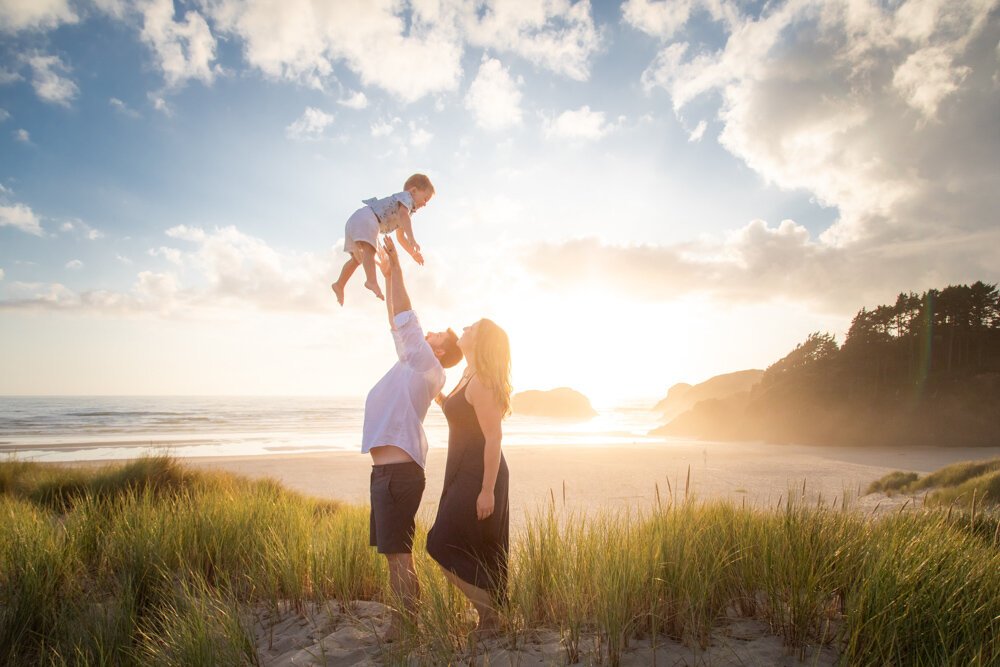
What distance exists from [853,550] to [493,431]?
2.31m

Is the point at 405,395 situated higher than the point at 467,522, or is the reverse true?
the point at 405,395

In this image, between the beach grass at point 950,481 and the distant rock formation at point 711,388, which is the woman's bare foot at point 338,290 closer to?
the beach grass at point 950,481

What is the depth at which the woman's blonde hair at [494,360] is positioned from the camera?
308cm

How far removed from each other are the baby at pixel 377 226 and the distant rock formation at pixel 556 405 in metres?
57.6

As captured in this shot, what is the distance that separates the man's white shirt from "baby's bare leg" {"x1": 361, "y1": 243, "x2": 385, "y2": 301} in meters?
0.62

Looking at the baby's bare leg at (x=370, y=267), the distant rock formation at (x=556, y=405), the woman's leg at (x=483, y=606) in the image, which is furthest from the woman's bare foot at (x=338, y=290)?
the distant rock formation at (x=556, y=405)

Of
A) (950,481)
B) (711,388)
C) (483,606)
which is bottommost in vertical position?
(950,481)

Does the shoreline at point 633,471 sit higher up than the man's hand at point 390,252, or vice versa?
the man's hand at point 390,252

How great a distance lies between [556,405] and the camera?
65938 mm

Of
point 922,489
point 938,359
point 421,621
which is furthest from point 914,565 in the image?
point 938,359

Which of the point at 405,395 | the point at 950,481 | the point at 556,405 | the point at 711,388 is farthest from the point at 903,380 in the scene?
the point at 711,388

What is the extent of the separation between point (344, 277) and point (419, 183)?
3.83ft

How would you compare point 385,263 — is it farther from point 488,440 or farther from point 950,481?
point 950,481

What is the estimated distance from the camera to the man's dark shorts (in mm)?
3135
